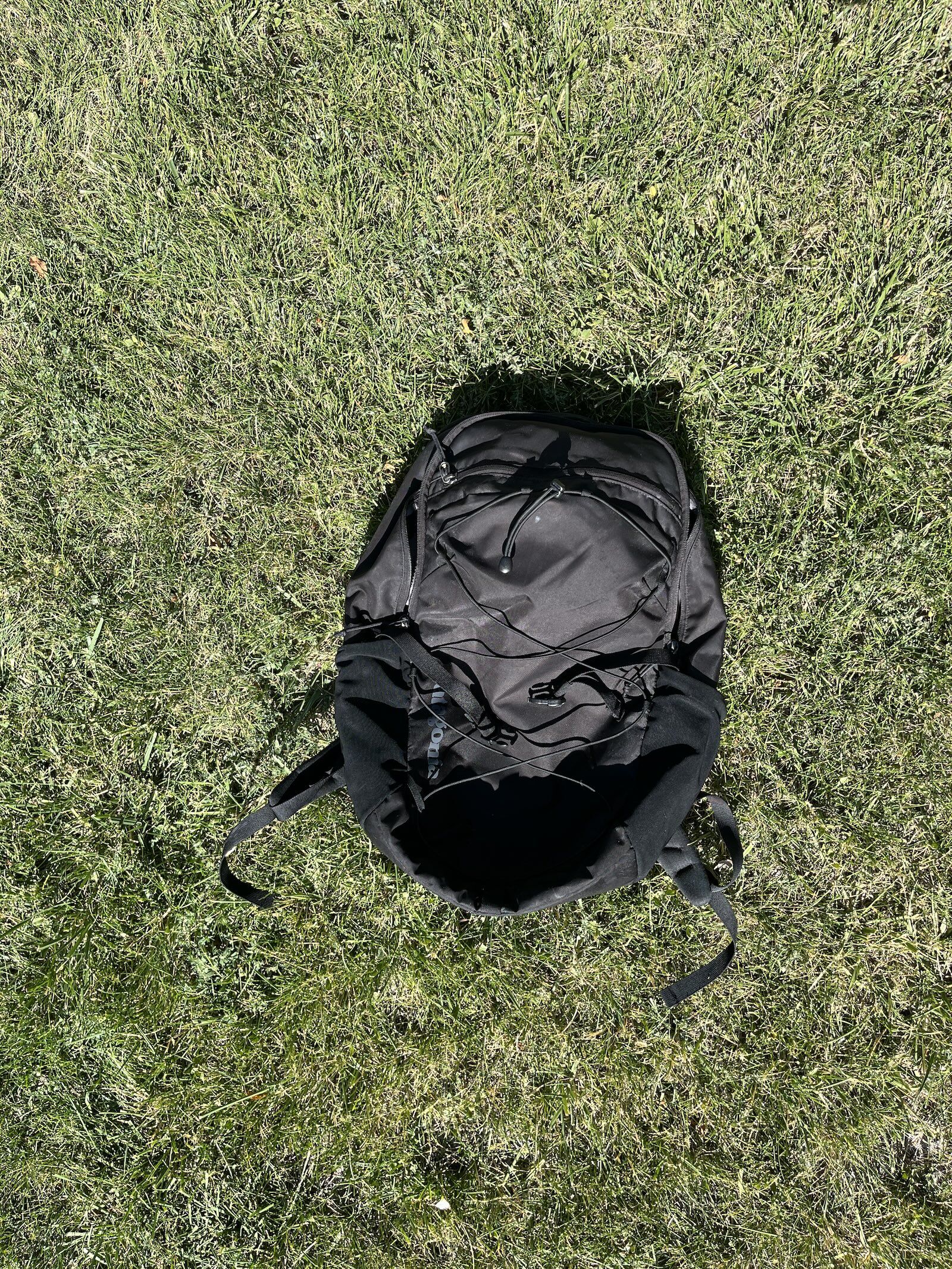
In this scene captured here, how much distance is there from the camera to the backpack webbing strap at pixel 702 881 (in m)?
2.40

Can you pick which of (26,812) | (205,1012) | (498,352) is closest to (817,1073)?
(205,1012)

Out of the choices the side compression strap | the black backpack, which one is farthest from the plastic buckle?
the side compression strap

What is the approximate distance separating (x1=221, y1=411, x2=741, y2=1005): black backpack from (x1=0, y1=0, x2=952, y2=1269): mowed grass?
46cm

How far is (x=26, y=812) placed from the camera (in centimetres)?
308

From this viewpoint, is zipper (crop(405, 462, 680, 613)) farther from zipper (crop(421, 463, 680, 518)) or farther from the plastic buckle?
the plastic buckle

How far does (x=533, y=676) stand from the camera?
→ 244cm

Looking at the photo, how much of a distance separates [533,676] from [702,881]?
32.9 inches

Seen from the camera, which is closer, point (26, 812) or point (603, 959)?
point (603, 959)

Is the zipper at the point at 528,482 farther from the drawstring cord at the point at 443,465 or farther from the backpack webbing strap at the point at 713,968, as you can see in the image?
the backpack webbing strap at the point at 713,968

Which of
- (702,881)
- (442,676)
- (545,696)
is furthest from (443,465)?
(702,881)

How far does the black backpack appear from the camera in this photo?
7.54 ft

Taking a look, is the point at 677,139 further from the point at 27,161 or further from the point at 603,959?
the point at 603,959

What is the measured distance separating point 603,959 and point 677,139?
9.86 ft

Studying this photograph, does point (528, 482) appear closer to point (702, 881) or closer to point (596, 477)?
point (596, 477)
